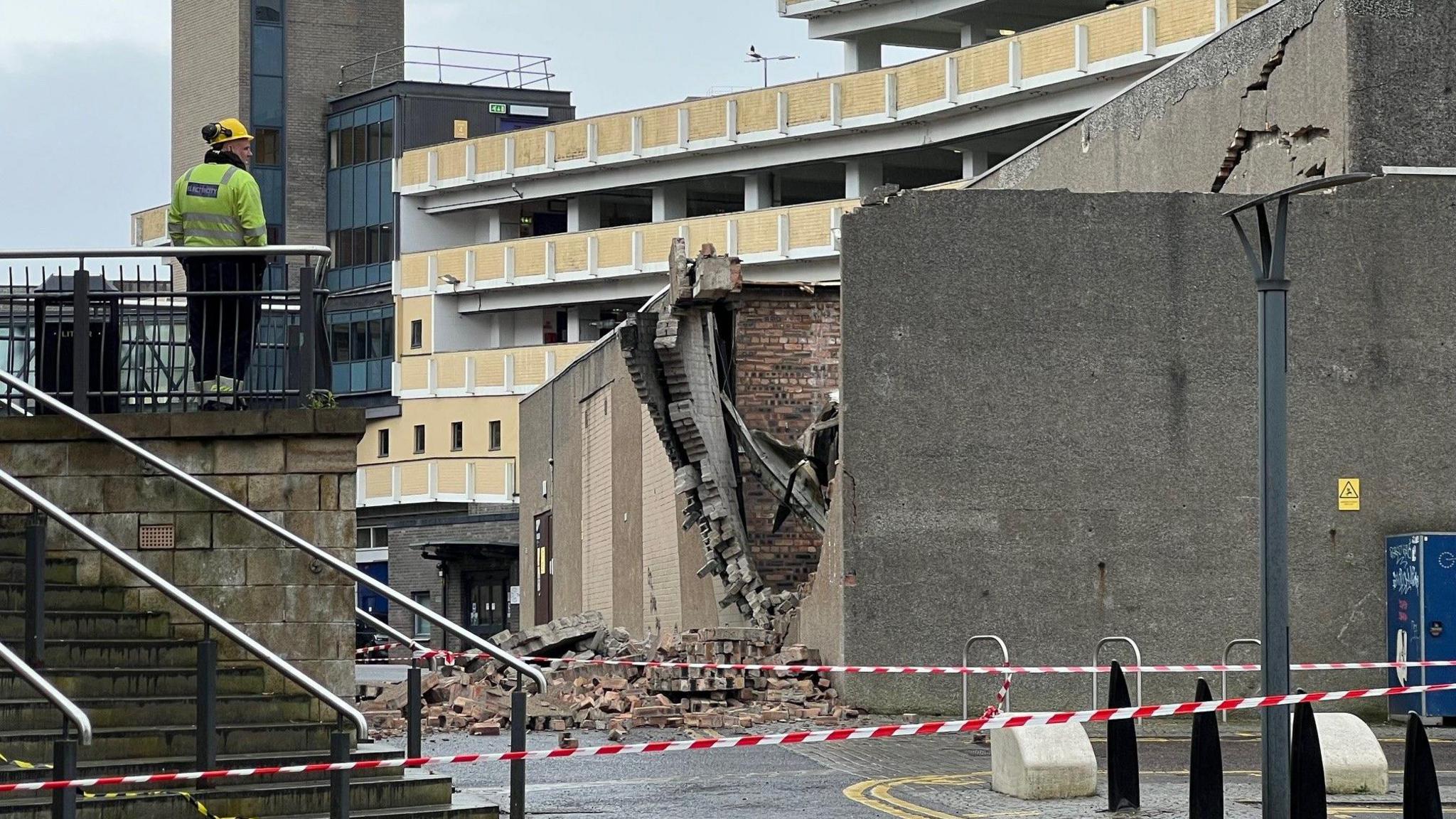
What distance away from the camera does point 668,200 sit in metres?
68.6

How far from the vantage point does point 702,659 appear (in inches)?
832

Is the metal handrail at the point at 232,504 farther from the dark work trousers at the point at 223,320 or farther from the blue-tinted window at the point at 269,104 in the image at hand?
the blue-tinted window at the point at 269,104

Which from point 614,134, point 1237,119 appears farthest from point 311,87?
point 1237,119

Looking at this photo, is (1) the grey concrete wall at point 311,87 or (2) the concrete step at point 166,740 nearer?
(2) the concrete step at point 166,740

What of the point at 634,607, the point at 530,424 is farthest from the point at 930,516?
the point at 530,424

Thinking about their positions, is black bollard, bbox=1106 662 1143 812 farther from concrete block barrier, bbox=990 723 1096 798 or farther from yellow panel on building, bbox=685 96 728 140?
yellow panel on building, bbox=685 96 728 140

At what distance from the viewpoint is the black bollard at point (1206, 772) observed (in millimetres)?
12094

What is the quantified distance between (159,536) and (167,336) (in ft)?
6.10

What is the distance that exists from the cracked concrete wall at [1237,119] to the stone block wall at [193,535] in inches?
456

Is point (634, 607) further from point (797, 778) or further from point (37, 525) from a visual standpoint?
point (37, 525)

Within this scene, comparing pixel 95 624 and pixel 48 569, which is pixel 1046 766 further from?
pixel 48 569

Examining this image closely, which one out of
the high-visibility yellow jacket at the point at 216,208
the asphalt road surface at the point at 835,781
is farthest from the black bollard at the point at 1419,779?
the high-visibility yellow jacket at the point at 216,208

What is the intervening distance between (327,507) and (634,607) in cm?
1923

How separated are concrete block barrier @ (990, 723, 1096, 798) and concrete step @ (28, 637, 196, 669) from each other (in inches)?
208
